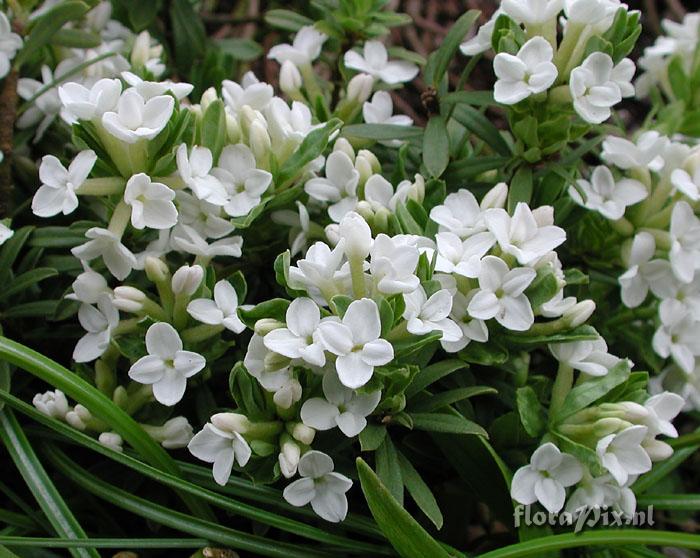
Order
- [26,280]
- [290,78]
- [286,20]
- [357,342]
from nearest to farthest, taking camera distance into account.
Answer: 1. [357,342]
2. [26,280]
3. [290,78]
4. [286,20]

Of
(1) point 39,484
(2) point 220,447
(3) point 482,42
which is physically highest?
(3) point 482,42

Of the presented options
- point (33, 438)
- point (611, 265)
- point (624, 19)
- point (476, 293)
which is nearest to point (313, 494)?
point (476, 293)

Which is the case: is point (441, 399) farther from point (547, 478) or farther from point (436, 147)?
point (436, 147)

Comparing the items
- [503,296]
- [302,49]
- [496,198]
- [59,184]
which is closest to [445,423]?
[503,296]

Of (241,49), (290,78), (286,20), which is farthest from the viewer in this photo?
(241,49)

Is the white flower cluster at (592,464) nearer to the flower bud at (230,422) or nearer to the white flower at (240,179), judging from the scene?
the flower bud at (230,422)

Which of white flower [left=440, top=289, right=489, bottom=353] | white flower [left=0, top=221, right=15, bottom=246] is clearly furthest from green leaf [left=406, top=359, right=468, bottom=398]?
white flower [left=0, top=221, right=15, bottom=246]

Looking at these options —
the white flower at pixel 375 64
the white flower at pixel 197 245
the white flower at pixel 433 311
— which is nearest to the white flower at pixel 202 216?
the white flower at pixel 197 245
